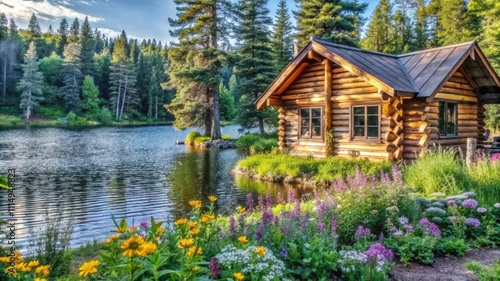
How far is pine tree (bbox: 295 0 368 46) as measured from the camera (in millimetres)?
27781

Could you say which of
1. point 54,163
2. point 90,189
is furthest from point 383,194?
point 54,163

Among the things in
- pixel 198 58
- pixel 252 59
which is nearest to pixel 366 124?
pixel 252 59

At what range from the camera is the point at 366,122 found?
1430 cm

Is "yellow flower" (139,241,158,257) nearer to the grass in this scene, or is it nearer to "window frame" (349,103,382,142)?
the grass

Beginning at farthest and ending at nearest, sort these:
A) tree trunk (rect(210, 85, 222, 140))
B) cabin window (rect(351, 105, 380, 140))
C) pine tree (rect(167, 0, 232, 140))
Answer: tree trunk (rect(210, 85, 222, 140)) → pine tree (rect(167, 0, 232, 140)) → cabin window (rect(351, 105, 380, 140))

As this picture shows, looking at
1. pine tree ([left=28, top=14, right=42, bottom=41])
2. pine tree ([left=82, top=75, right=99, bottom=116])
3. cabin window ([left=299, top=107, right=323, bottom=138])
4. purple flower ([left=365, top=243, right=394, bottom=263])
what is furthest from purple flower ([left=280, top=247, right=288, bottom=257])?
pine tree ([left=28, top=14, right=42, bottom=41])

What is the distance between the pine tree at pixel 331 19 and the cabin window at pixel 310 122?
12830 millimetres

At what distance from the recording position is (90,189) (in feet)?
42.5

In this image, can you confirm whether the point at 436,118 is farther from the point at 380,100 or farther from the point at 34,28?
the point at 34,28

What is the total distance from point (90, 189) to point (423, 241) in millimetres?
11344

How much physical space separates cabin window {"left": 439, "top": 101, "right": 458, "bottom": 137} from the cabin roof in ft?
5.23

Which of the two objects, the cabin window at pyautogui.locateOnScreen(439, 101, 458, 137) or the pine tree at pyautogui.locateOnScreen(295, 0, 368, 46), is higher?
the pine tree at pyautogui.locateOnScreen(295, 0, 368, 46)

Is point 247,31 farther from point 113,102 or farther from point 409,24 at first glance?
point 113,102

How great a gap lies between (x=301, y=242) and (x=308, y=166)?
10.6 metres
